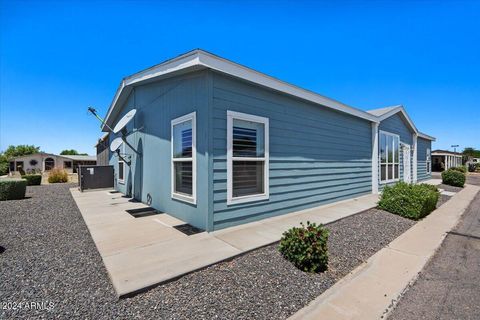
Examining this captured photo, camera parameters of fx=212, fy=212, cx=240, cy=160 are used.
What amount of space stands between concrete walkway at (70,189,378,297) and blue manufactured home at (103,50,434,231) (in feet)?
1.32

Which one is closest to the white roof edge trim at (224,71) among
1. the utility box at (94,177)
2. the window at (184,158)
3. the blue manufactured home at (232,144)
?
the blue manufactured home at (232,144)

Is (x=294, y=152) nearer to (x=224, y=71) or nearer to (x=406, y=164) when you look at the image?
(x=224, y=71)

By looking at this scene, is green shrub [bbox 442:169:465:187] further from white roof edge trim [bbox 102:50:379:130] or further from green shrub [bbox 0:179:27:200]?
green shrub [bbox 0:179:27:200]

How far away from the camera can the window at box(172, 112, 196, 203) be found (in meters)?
4.60

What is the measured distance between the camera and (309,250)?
9.70 ft

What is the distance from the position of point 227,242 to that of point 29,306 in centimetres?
248

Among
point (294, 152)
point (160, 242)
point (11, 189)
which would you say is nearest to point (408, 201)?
→ point (294, 152)

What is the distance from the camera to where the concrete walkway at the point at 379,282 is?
7.27ft

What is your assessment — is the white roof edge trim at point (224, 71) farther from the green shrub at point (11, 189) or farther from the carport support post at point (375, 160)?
the green shrub at point (11, 189)

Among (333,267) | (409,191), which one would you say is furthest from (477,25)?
(333,267)

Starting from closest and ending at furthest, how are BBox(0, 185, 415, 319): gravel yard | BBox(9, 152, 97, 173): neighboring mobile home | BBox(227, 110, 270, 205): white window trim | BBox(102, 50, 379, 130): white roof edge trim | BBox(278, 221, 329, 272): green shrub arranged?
BBox(0, 185, 415, 319): gravel yard, BBox(278, 221, 329, 272): green shrub, BBox(102, 50, 379, 130): white roof edge trim, BBox(227, 110, 270, 205): white window trim, BBox(9, 152, 97, 173): neighboring mobile home

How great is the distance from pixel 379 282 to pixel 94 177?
12.8 meters

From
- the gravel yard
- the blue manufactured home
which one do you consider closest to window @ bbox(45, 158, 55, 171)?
the blue manufactured home

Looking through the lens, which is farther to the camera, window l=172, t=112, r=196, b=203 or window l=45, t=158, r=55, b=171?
window l=45, t=158, r=55, b=171
